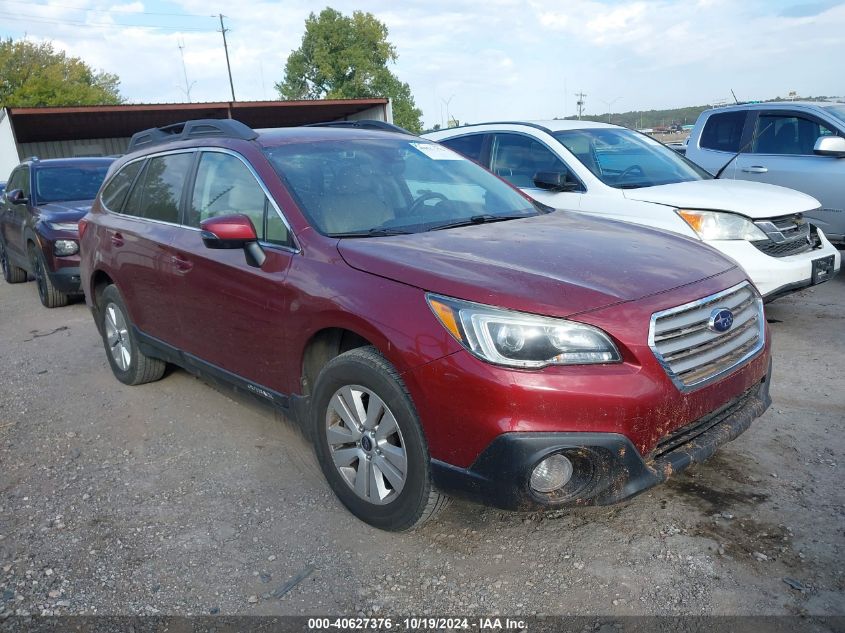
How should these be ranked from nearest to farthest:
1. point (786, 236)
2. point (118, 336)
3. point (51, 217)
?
point (118, 336) → point (786, 236) → point (51, 217)

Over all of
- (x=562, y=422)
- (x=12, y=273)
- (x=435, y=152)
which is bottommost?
(x=12, y=273)

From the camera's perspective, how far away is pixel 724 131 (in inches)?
325

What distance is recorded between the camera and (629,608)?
2.47 m

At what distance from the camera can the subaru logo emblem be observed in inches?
110

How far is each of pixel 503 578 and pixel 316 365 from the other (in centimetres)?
122

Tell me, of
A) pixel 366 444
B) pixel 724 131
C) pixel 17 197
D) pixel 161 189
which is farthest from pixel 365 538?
pixel 17 197

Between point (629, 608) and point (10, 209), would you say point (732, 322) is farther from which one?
point (10, 209)

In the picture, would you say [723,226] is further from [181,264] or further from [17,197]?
[17,197]

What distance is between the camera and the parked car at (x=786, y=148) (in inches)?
284

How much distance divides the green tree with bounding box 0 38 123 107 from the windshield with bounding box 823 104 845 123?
5013 cm

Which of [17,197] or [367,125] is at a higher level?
[367,125]

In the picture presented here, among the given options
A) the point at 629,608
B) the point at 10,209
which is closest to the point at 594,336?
the point at 629,608

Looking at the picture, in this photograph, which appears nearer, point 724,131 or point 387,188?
point 387,188

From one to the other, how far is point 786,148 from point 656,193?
307cm
